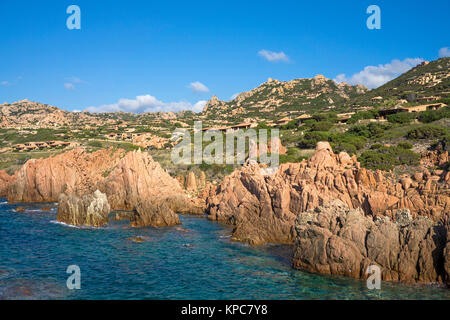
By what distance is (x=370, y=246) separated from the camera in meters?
19.7

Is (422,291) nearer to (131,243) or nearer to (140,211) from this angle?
(131,243)

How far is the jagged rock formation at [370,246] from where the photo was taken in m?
18.7

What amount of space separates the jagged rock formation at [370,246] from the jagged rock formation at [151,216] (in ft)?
52.2

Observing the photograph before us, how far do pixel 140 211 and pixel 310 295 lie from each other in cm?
2061

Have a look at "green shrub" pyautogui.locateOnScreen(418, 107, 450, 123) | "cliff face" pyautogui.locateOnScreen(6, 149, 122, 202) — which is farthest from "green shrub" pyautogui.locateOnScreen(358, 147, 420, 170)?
"cliff face" pyautogui.locateOnScreen(6, 149, 122, 202)

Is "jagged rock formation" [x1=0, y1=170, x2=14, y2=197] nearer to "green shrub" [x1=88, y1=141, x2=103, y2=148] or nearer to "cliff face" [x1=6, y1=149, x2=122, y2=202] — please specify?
"cliff face" [x1=6, y1=149, x2=122, y2=202]

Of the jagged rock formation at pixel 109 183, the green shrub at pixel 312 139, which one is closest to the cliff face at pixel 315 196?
the jagged rock formation at pixel 109 183

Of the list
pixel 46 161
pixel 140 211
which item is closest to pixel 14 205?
pixel 46 161

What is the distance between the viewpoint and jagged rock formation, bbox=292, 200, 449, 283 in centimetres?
1870

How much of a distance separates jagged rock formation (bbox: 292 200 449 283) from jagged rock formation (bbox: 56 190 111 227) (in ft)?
63.0

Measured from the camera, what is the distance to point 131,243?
27.3 m

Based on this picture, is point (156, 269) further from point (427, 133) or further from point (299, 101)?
point (299, 101)

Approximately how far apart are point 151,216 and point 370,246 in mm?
20755

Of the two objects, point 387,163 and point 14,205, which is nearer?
point 14,205
